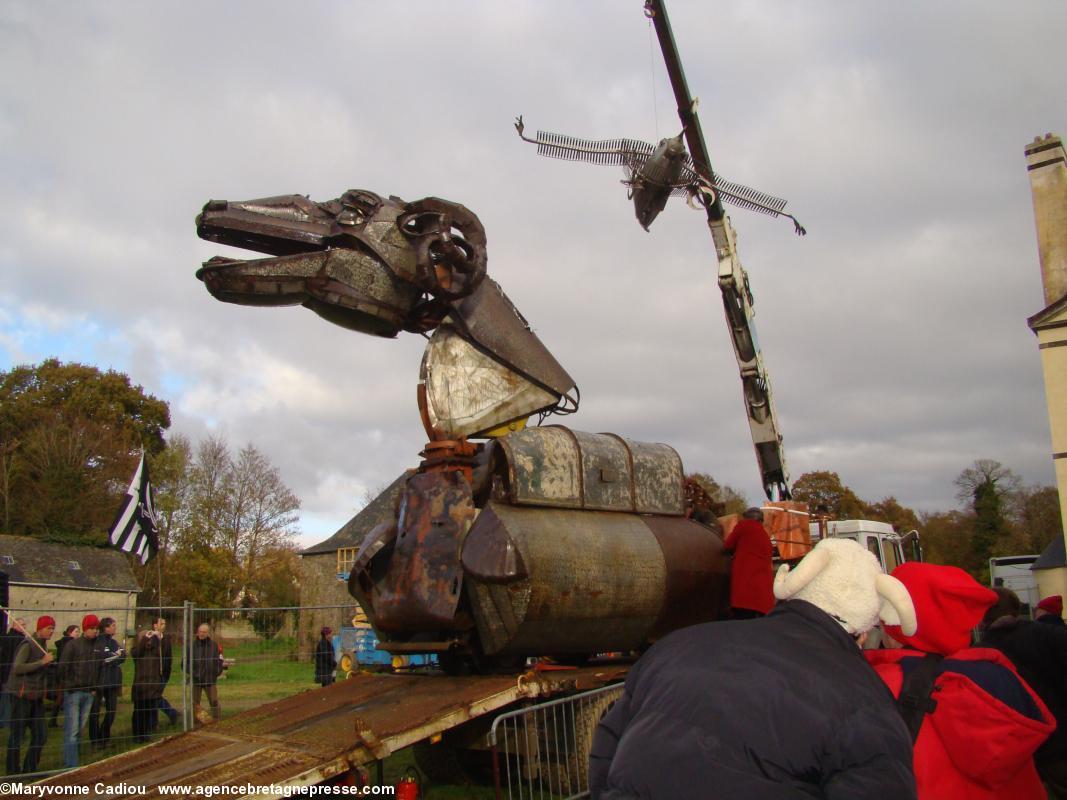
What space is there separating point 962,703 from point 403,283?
5251mm

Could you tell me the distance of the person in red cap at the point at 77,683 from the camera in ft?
29.1

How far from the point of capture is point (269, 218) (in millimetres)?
6871

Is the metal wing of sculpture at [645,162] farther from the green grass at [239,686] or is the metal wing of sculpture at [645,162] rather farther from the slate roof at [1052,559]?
the slate roof at [1052,559]

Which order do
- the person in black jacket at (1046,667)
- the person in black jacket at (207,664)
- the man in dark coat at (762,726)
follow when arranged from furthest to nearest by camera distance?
1. the person in black jacket at (207,664)
2. the person in black jacket at (1046,667)
3. the man in dark coat at (762,726)

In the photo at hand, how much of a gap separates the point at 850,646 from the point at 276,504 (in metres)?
45.4

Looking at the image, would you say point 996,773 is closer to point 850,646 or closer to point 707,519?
point 850,646

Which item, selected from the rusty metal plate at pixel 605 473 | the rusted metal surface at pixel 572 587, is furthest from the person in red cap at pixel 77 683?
the rusty metal plate at pixel 605 473

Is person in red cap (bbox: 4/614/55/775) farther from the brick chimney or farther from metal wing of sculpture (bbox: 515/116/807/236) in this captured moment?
the brick chimney

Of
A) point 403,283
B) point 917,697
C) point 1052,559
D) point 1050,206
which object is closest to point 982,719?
point 917,697

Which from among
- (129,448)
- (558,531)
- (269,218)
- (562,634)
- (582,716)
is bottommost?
(582,716)

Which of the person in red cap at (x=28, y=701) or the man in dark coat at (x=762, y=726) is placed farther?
the person in red cap at (x=28, y=701)

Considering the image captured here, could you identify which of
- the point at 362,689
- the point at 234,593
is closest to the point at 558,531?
the point at 362,689

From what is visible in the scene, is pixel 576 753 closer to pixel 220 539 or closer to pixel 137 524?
pixel 137 524

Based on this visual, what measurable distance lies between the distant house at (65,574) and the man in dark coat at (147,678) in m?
18.1
